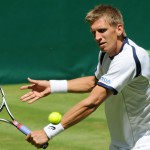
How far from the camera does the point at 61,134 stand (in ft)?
30.9

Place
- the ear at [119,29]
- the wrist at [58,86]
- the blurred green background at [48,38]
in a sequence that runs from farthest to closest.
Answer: the blurred green background at [48,38], the wrist at [58,86], the ear at [119,29]

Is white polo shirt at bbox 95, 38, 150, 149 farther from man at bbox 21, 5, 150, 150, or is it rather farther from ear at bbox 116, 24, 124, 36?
ear at bbox 116, 24, 124, 36

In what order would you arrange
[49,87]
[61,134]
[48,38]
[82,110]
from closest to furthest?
[82,110] < [49,87] < [61,134] < [48,38]

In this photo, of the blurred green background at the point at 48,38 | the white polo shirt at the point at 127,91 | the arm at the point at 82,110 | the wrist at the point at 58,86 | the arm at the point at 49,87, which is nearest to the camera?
the arm at the point at 82,110

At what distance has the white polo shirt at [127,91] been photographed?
18.3 feet

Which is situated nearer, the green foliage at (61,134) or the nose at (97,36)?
the nose at (97,36)

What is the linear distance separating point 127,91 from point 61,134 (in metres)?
3.72

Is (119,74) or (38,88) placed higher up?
(119,74)

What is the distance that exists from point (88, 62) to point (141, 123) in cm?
779

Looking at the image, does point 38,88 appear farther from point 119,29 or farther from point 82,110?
point 119,29

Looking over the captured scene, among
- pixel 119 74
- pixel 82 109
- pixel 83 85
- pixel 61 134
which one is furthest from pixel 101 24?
pixel 61 134

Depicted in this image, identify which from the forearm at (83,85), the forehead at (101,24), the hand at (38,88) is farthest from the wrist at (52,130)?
the forearm at (83,85)

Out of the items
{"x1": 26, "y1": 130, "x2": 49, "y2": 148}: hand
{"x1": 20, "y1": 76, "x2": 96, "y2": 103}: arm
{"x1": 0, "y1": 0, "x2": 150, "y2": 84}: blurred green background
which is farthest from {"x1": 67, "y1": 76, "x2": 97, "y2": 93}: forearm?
{"x1": 0, "y1": 0, "x2": 150, "y2": 84}: blurred green background

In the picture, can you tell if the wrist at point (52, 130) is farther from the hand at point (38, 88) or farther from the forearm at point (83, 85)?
the forearm at point (83, 85)
